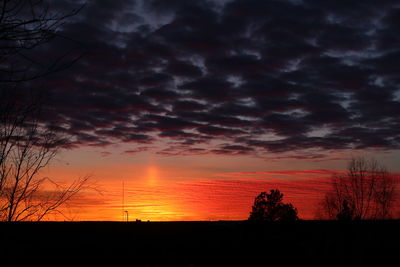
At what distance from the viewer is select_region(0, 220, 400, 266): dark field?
11227 mm

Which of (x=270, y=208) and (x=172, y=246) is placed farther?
(x=270, y=208)

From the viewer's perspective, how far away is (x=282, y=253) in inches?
559

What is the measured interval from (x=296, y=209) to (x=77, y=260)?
24591 millimetres

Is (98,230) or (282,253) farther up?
(98,230)

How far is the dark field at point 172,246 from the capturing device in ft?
36.8

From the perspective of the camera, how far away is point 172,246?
13586 millimetres

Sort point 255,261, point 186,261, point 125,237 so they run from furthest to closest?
1. point 125,237
2. point 255,261
3. point 186,261

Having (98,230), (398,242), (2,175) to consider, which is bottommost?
(398,242)

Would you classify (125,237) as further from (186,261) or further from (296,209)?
(296,209)

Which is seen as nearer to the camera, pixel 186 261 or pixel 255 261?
pixel 186 261

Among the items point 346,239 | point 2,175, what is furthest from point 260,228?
point 2,175

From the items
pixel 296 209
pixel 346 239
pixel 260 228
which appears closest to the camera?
pixel 346 239

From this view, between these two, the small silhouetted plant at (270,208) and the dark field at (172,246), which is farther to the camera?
the small silhouetted plant at (270,208)

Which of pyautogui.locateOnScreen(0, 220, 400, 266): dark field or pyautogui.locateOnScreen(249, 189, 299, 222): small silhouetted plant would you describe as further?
pyautogui.locateOnScreen(249, 189, 299, 222): small silhouetted plant
